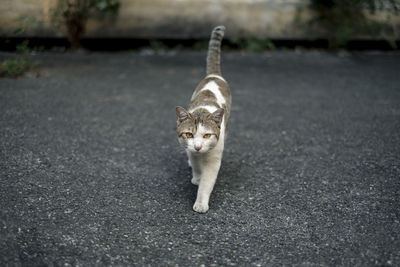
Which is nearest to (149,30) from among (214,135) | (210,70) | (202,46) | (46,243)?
(202,46)

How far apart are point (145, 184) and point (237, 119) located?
2149 mm

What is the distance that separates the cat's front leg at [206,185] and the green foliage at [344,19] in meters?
6.48

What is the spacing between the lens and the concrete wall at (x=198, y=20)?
825 cm

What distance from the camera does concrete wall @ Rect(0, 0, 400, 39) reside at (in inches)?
325

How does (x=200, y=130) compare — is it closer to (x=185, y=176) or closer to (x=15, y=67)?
(x=185, y=176)

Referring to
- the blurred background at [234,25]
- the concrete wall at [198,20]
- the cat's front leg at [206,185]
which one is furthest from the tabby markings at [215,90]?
the concrete wall at [198,20]

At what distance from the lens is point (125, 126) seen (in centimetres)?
479

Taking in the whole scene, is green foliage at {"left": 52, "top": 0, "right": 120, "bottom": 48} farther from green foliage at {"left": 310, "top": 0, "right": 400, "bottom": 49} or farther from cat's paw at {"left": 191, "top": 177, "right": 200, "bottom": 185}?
cat's paw at {"left": 191, "top": 177, "right": 200, "bottom": 185}

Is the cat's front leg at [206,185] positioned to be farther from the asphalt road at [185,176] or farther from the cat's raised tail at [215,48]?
the cat's raised tail at [215,48]

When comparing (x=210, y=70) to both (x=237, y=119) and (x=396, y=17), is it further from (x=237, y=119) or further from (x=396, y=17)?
(x=396, y=17)

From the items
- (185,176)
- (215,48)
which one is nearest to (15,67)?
(215,48)

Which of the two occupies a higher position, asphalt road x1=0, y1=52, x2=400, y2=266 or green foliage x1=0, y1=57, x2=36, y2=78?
asphalt road x1=0, y1=52, x2=400, y2=266

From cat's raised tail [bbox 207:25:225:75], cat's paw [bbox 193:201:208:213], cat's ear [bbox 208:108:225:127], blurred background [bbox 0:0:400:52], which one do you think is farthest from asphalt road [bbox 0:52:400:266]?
blurred background [bbox 0:0:400:52]

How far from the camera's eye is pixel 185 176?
3.64 m
